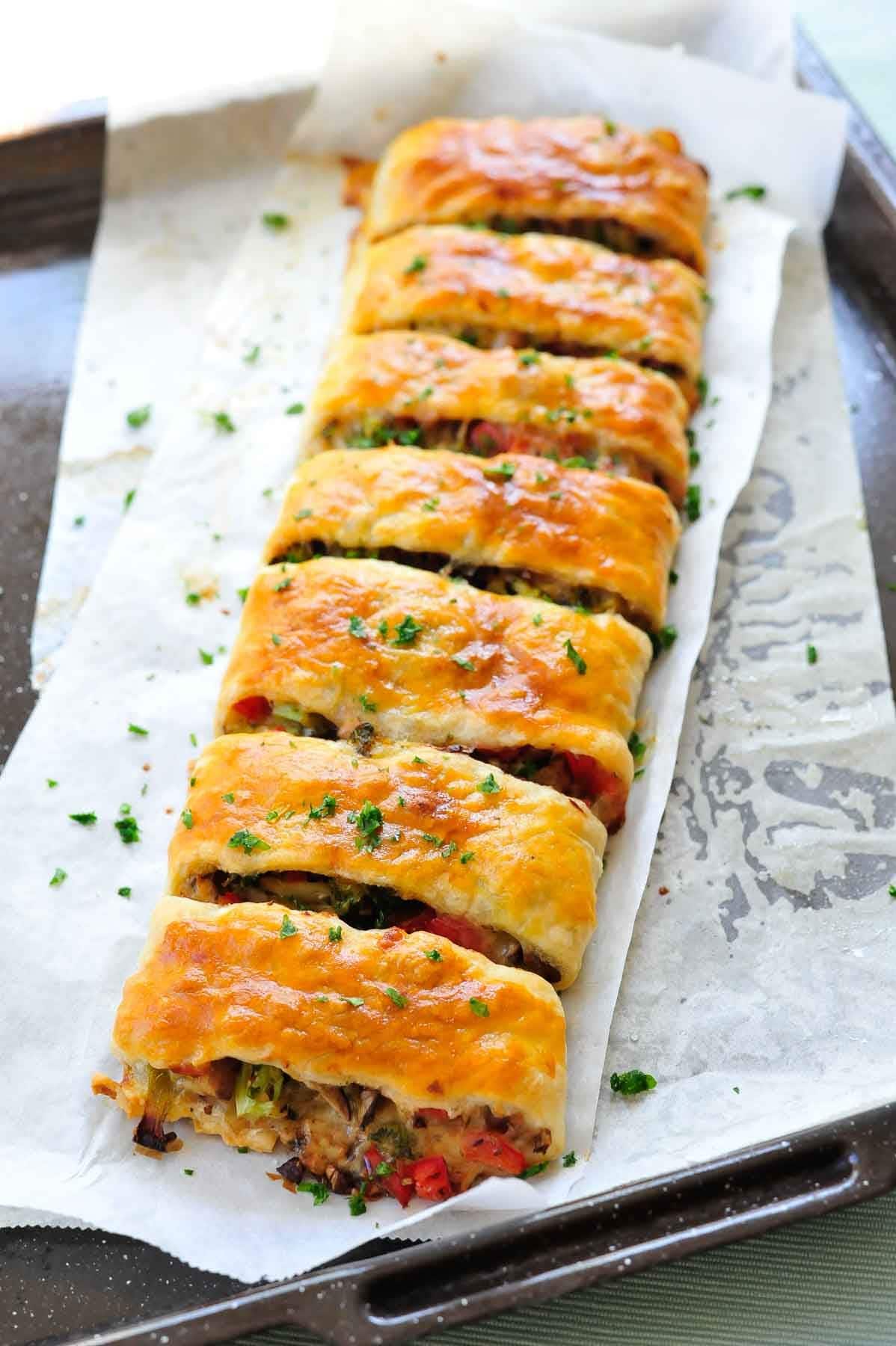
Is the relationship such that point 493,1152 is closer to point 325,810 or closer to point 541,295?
point 325,810

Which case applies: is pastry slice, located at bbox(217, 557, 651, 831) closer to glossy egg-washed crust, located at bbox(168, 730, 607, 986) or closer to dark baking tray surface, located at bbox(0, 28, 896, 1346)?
glossy egg-washed crust, located at bbox(168, 730, 607, 986)

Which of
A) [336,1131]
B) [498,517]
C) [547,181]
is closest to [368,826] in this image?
[336,1131]

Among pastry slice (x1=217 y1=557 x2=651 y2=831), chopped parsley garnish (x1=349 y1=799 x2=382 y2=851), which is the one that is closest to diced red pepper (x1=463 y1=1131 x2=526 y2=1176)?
chopped parsley garnish (x1=349 y1=799 x2=382 y2=851)

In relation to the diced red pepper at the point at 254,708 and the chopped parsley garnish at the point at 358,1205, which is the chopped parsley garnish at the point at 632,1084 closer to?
the chopped parsley garnish at the point at 358,1205

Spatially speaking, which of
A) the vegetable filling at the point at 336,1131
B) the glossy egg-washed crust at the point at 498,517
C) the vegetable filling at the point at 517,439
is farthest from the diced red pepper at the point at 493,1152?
the vegetable filling at the point at 517,439

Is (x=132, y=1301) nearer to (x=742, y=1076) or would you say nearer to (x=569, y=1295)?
(x=569, y=1295)

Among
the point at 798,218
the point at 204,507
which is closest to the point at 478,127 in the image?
the point at 798,218
